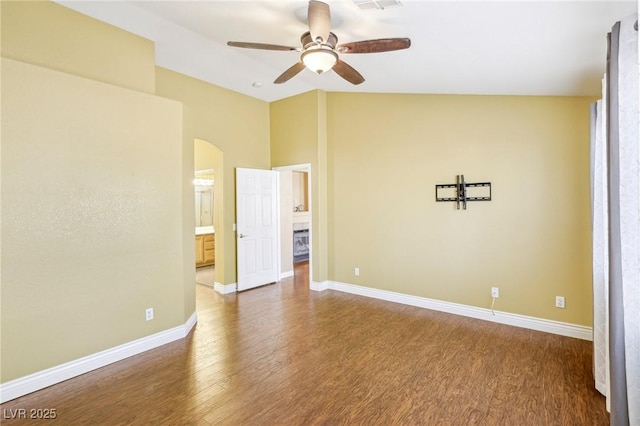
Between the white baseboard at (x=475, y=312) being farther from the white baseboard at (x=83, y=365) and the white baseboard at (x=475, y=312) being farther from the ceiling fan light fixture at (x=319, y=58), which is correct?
the ceiling fan light fixture at (x=319, y=58)

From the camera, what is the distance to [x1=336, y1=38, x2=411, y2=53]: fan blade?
7.66 ft

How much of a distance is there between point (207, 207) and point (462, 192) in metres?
6.32

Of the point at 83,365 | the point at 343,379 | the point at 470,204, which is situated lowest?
the point at 343,379

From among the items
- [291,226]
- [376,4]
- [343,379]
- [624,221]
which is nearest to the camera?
[624,221]

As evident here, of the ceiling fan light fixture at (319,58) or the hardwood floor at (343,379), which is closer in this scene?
the hardwood floor at (343,379)

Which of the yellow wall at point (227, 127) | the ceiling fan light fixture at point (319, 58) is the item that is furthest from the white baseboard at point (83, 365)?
the ceiling fan light fixture at point (319, 58)

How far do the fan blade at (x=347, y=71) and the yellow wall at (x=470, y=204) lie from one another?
1830 millimetres

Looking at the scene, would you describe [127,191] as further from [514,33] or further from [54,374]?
[514,33]

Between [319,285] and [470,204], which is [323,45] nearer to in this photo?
[470,204]

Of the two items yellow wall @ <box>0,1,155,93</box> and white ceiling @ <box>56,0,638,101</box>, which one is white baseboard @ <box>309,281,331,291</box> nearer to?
white ceiling @ <box>56,0,638,101</box>

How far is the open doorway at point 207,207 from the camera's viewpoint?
210 inches

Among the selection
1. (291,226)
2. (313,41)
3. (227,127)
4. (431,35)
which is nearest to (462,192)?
(431,35)

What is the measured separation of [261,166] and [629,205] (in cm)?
509

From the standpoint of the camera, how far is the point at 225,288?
5.24 metres
